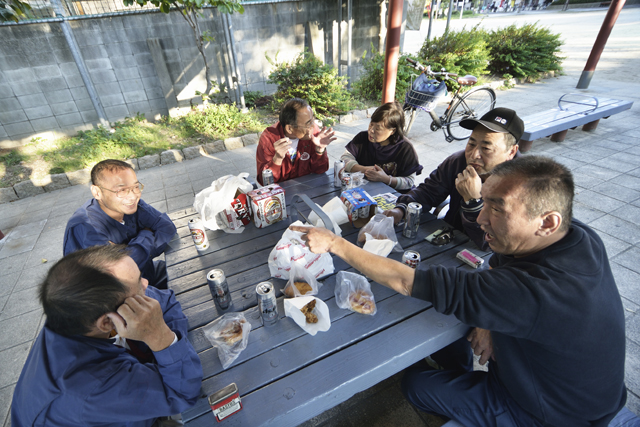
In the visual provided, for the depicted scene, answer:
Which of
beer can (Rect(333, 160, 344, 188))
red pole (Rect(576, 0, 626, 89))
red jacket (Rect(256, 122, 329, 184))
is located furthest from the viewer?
red pole (Rect(576, 0, 626, 89))

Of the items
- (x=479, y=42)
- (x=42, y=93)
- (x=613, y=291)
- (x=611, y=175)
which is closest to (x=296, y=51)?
(x=479, y=42)

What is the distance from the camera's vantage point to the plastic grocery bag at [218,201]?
7.22 feet

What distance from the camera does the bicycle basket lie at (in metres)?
5.55

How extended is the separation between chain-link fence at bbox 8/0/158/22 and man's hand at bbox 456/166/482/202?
7043 mm

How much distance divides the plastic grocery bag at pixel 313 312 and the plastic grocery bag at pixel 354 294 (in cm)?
14

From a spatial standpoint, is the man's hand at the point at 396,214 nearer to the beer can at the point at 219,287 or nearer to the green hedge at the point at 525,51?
the beer can at the point at 219,287

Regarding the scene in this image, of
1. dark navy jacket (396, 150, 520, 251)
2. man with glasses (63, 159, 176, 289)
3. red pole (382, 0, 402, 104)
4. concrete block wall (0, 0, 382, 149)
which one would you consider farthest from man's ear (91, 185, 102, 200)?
concrete block wall (0, 0, 382, 149)

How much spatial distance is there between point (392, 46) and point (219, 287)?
5.13 metres

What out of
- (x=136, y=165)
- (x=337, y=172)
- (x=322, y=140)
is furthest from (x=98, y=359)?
(x=136, y=165)

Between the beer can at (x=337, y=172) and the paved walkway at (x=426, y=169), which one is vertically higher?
the beer can at (x=337, y=172)

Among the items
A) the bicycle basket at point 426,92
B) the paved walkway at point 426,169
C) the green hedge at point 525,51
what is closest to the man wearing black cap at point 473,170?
the paved walkway at point 426,169

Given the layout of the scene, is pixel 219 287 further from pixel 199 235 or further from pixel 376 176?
pixel 376 176

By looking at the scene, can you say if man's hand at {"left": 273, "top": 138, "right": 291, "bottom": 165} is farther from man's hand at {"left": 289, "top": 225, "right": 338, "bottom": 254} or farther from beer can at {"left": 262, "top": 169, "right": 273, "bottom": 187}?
man's hand at {"left": 289, "top": 225, "right": 338, "bottom": 254}

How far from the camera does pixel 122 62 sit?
6344mm
